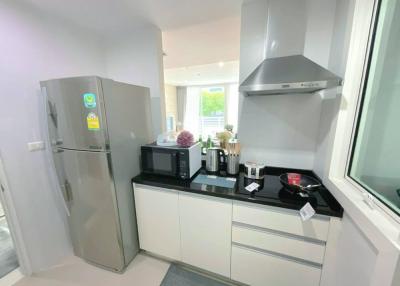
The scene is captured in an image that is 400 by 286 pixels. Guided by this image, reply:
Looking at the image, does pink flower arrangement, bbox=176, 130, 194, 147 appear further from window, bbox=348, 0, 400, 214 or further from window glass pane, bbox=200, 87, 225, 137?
window glass pane, bbox=200, 87, 225, 137

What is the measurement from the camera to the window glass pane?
6363mm

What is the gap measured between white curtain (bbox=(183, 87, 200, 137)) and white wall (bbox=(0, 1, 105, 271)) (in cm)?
504

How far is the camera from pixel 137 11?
57.7 inches

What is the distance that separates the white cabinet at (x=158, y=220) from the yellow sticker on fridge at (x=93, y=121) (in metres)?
0.62

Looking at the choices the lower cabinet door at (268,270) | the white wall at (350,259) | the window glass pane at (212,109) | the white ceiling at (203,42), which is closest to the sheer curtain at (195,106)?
the window glass pane at (212,109)

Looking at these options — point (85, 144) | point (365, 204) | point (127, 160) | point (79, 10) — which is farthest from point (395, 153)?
point (79, 10)

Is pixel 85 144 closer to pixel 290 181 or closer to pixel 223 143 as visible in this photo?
pixel 223 143

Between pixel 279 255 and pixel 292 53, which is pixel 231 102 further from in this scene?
pixel 279 255

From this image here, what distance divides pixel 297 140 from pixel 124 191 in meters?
1.64

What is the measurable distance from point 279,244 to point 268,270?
0.83 feet

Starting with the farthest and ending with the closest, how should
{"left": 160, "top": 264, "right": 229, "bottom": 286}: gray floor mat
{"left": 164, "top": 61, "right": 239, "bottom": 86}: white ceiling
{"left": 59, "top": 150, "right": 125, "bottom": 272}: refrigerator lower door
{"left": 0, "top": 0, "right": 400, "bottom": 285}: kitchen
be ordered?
{"left": 164, "top": 61, "right": 239, "bottom": 86}: white ceiling < {"left": 160, "top": 264, "right": 229, "bottom": 286}: gray floor mat < {"left": 59, "top": 150, "right": 125, "bottom": 272}: refrigerator lower door < {"left": 0, "top": 0, "right": 400, "bottom": 285}: kitchen

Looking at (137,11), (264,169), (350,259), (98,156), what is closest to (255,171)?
(264,169)

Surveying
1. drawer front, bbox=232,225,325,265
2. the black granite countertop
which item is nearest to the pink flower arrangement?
the black granite countertop

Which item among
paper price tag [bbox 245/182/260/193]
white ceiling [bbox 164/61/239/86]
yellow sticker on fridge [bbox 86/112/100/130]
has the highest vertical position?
white ceiling [bbox 164/61/239/86]
